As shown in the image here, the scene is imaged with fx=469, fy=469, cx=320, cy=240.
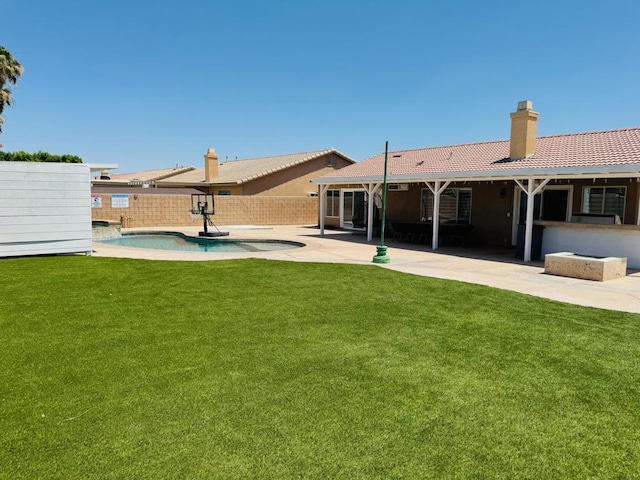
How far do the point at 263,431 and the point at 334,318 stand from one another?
3159 millimetres

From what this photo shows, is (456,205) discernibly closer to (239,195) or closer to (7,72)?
(239,195)

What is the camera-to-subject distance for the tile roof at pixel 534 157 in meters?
12.3

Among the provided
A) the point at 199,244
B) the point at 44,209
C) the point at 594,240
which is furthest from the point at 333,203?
the point at 44,209

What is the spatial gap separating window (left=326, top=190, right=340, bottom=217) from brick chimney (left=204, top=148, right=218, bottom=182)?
1172 centimetres

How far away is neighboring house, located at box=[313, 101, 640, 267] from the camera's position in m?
12.2

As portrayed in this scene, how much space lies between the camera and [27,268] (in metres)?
10.5

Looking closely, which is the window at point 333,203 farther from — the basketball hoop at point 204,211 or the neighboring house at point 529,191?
the basketball hoop at point 204,211

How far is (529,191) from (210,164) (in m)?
26.1

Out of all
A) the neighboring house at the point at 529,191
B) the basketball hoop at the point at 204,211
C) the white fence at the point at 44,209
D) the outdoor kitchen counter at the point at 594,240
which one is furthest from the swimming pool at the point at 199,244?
the outdoor kitchen counter at the point at 594,240

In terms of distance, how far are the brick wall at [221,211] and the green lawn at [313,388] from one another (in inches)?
670

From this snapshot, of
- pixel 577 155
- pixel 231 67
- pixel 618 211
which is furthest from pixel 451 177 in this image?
pixel 231 67

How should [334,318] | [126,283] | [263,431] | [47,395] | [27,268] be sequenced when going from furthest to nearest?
[27,268] < [126,283] < [334,318] < [47,395] < [263,431]

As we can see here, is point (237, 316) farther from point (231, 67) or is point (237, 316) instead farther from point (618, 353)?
point (231, 67)

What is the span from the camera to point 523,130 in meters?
15.2
